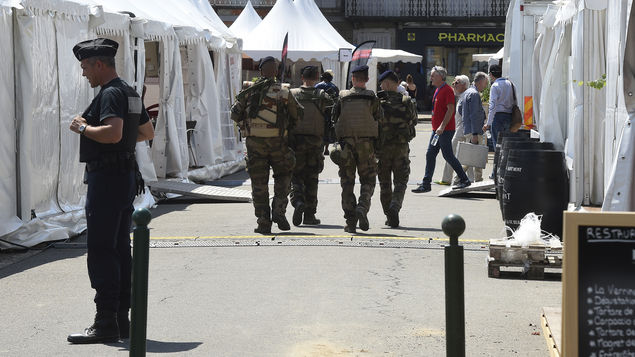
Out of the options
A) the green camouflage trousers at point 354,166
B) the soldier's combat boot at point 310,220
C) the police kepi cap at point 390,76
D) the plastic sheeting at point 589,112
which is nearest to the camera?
the plastic sheeting at point 589,112

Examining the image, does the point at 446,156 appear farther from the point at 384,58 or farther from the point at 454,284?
the point at 384,58

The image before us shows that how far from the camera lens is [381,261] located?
10.2m

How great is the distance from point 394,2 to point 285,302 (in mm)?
44792

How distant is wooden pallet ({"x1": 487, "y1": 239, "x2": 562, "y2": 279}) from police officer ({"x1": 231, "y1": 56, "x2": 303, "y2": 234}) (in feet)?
10.9

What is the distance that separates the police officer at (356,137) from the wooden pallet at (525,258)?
3.04 meters

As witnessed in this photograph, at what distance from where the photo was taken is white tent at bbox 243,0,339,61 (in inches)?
1217

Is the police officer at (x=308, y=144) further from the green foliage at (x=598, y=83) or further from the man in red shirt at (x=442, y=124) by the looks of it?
the man in red shirt at (x=442, y=124)

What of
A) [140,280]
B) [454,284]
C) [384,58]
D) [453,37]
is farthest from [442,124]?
[453,37]

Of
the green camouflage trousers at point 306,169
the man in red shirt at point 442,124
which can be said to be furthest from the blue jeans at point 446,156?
the green camouflage trousers at point 306,169

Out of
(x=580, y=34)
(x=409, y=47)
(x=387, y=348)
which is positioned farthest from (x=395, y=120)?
(x=409, y=47)

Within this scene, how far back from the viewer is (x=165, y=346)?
6.90m

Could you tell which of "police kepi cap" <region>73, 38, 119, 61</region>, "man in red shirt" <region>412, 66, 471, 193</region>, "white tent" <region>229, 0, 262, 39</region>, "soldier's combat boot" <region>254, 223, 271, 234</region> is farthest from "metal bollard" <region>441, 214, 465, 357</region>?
"white tent" <region>229, 0, 262, 39</region>

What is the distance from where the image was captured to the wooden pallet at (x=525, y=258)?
913 centimetres

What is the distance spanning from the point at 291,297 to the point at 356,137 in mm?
3999
